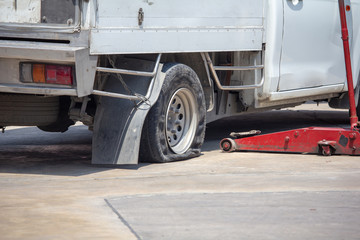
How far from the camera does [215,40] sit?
8031 mm

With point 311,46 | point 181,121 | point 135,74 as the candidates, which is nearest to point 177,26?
point 135,74

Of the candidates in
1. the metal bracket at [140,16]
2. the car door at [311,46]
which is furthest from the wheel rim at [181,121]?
the car door at [311,46]

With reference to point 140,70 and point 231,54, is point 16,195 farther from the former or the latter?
point 231,54

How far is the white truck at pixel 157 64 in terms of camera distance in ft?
21.8

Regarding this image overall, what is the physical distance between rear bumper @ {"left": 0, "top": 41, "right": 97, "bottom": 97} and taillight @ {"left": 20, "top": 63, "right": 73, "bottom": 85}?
4cm

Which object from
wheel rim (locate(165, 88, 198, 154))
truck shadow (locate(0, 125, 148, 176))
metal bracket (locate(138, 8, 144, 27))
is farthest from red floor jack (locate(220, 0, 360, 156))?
metal bracket (locate(138, 8, 144, 27))

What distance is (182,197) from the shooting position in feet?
19.1

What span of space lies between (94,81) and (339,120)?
231 inches

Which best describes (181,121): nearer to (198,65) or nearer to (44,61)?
(198,65)

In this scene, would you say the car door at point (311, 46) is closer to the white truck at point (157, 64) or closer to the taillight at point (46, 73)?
the white truck at point (157, 64)

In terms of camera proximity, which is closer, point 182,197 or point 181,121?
point 182,197

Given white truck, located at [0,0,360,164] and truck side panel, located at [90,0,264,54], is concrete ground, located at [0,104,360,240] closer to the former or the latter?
white truck, located at [0,0,360,164]

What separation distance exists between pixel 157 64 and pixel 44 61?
117 centimetres

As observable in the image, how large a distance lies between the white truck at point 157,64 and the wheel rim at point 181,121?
0.01m
